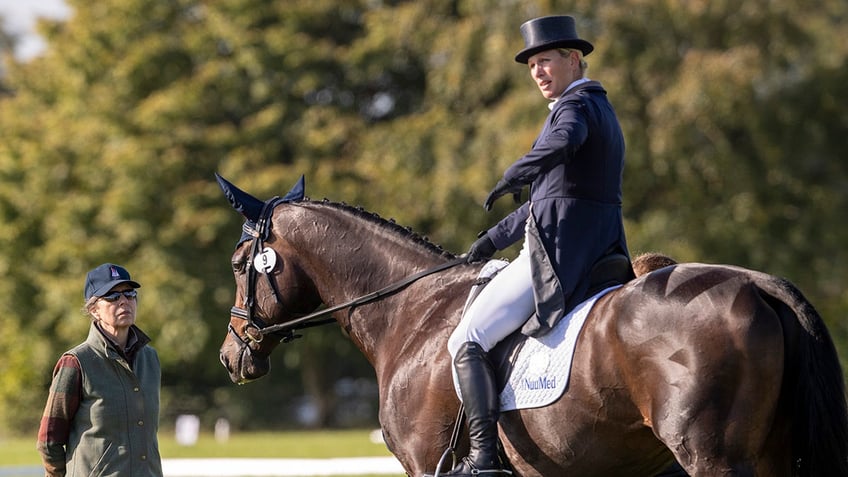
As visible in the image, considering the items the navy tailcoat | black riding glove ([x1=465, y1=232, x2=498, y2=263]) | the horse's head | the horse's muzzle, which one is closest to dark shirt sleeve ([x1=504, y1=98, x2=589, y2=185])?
the navy tailcoat

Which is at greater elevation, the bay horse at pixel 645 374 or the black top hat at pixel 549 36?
the black top hat at pixel 549 36

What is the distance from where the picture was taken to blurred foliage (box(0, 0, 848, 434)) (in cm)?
2402

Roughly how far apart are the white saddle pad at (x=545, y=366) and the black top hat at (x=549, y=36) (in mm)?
1284

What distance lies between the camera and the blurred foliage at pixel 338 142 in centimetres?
2402

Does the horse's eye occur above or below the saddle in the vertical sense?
above

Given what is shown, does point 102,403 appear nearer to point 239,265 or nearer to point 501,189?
point 239,265

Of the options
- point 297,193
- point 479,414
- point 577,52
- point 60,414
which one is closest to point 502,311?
point 479,414

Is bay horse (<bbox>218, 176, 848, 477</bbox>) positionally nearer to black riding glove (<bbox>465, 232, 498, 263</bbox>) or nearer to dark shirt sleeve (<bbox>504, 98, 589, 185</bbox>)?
black riding glove (<bbox>465, 232, 498, 263</bbox>)

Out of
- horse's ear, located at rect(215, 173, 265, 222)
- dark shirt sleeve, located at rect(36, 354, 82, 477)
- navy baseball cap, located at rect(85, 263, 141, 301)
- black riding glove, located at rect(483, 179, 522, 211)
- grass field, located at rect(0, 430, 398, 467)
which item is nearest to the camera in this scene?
black riding glove, located at rect(483, 179, 522, 211)

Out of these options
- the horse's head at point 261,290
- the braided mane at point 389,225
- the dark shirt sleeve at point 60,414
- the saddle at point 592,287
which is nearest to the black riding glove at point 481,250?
the braided mane at point 389,225

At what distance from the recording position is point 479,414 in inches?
229

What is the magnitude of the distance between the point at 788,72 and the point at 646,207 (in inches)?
160

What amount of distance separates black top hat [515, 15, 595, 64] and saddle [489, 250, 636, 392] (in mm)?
1103

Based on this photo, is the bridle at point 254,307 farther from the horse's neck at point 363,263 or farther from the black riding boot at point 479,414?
the black riding boot at point 479,414
